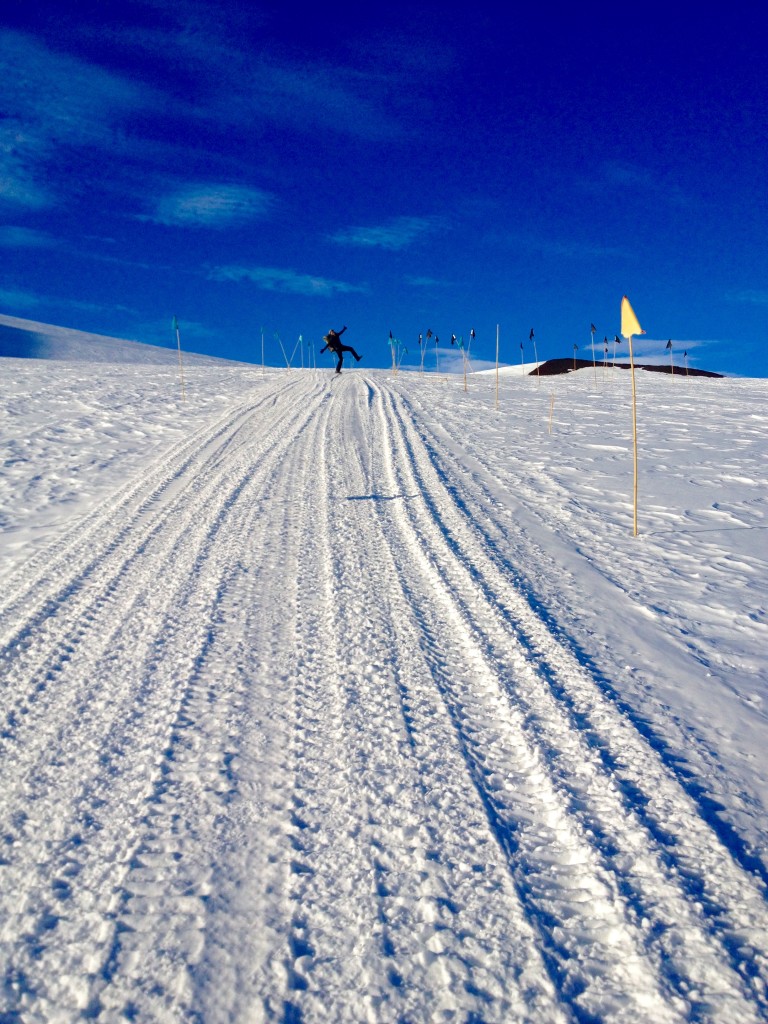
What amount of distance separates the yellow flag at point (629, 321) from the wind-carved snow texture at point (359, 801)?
255 cm

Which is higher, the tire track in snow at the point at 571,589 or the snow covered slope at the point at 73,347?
the snow covered slope at the point at 73,347

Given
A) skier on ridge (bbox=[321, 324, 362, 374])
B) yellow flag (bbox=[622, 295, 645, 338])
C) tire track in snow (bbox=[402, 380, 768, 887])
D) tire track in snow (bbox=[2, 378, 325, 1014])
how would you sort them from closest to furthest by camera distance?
1. tire track in snow (bbox=[2, 378, 325, 1014])
2. tire track in snow (bbox=[402, 380, 768, 887])
3. yellow flag (bbox=[622, 295, 645, 338])
4. skier on ridge (bbox=[321, 324, 362, 374])

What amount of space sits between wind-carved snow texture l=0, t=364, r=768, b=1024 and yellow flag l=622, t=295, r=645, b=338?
255 cm

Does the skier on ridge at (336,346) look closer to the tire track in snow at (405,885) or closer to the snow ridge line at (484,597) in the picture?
the snow ridge line at (484,597)

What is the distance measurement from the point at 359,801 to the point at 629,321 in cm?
588

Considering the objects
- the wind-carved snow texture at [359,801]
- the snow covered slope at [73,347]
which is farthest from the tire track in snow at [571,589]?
the snow covered slope at [73,347]

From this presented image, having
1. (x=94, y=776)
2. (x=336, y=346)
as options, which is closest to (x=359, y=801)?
(x=94, y=776)

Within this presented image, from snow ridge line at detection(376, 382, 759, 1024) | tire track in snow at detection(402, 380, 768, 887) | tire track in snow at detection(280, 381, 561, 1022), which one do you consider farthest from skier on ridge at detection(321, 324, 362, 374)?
tire track in snow at detection(280, 381, 561, 1022)

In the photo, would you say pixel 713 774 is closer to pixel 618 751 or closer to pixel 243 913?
pixel 618 751

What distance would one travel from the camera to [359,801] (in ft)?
9.64

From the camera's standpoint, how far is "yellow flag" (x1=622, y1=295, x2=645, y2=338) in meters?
6.99

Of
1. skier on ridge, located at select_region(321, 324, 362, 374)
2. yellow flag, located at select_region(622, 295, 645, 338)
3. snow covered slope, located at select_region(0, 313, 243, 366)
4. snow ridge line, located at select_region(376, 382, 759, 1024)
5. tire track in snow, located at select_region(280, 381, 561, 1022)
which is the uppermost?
snow covered slope, located at select_region(0, 313, 243, 366)

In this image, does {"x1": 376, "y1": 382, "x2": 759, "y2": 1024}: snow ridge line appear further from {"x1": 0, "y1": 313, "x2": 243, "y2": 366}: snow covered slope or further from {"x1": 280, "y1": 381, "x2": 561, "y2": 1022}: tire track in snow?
{"x1": 0, "y1": 313, "x2": 243, "y2": 366}: snow covered slope

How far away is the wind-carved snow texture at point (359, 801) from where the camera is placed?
7.07 feet
